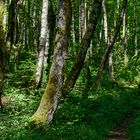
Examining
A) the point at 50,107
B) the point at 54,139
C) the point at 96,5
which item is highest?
the point at 96,5

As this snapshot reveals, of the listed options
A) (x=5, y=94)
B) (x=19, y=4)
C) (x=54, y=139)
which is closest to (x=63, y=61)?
(x=54, y=139)

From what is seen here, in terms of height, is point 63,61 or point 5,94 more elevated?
point 63,61

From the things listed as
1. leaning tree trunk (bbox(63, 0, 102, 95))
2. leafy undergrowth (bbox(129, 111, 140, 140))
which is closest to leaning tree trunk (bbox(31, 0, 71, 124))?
leafy undergrowth (bbox(129, 111, 140, 140))

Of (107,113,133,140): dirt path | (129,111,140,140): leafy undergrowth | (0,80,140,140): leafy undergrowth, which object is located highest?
(0,80,140,140): leafy undergrowth

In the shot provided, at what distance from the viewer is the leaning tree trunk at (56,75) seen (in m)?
11.7

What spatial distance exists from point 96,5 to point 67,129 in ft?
20.9

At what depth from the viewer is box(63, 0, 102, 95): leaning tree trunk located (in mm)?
15922

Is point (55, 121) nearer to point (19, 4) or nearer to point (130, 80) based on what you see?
point (19, 4)

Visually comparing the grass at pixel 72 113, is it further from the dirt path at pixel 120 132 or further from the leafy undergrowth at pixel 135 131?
the dirt path at pixel 120 132

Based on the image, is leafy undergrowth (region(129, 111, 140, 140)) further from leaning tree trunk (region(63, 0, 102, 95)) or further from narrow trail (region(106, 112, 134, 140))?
leaning tree trunk (region(63, 0, 102, 95))

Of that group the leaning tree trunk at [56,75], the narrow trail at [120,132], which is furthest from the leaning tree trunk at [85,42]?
the leaning tree trunk at [56,75]

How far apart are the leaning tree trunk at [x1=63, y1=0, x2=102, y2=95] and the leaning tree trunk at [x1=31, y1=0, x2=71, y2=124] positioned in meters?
4.23

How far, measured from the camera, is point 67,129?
11758 millimetres

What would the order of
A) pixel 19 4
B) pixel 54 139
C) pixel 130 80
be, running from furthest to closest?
pixel 130 80 < pixel 19 4 < pixel 54 139
